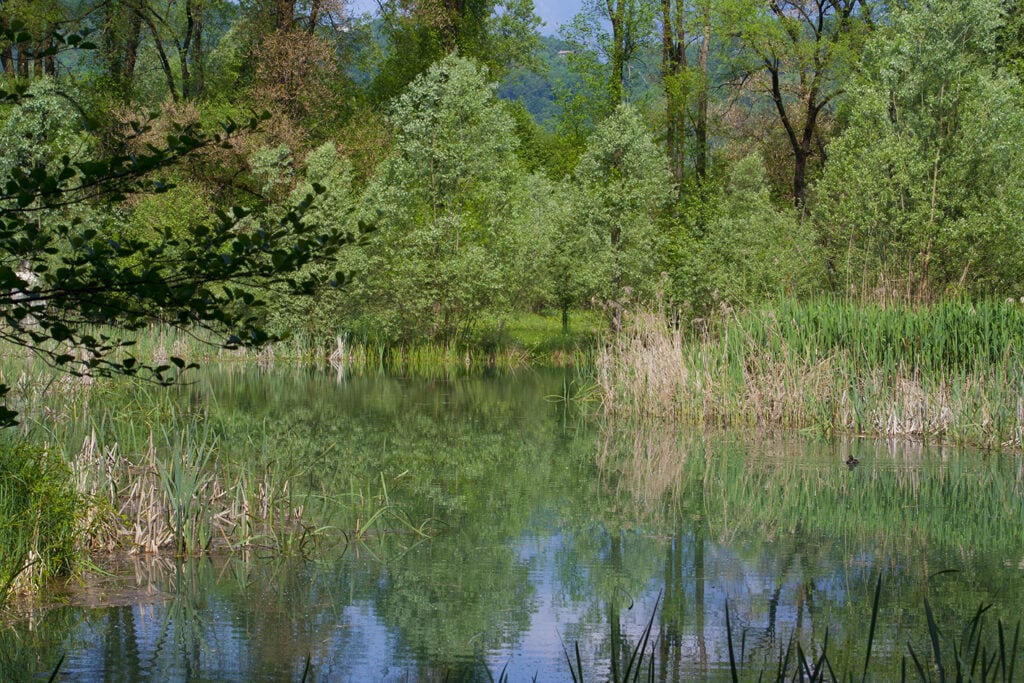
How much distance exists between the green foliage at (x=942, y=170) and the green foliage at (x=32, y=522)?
1641 centimetres

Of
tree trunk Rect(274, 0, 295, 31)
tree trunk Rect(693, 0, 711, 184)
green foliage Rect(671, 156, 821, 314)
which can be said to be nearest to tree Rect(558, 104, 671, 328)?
green foliage Rect(671, 156, 821, 314)

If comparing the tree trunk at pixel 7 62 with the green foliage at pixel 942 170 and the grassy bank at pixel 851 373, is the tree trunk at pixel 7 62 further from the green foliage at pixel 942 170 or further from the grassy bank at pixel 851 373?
the grassy bank at pixel 851 373

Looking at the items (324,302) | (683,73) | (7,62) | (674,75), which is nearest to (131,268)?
(324,302)

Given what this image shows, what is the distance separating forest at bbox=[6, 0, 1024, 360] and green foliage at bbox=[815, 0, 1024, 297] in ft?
0.18

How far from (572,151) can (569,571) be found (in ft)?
112

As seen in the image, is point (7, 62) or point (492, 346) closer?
point (492, 346)

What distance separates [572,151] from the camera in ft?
134

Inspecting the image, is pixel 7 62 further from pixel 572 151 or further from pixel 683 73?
pixel 683 73

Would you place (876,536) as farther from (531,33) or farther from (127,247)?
(531,33)

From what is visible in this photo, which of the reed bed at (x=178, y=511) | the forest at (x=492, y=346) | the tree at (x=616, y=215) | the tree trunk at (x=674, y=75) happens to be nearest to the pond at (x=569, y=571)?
the forest at (x=492, y=346)

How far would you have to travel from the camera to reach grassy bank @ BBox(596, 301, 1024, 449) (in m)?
12.6

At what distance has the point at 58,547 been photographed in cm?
705

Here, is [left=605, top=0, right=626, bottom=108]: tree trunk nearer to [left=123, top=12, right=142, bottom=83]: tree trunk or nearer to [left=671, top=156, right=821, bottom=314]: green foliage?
[left=671, top=156, right=821, bottom=314]: green foliage

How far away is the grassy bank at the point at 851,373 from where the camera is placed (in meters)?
12.6
